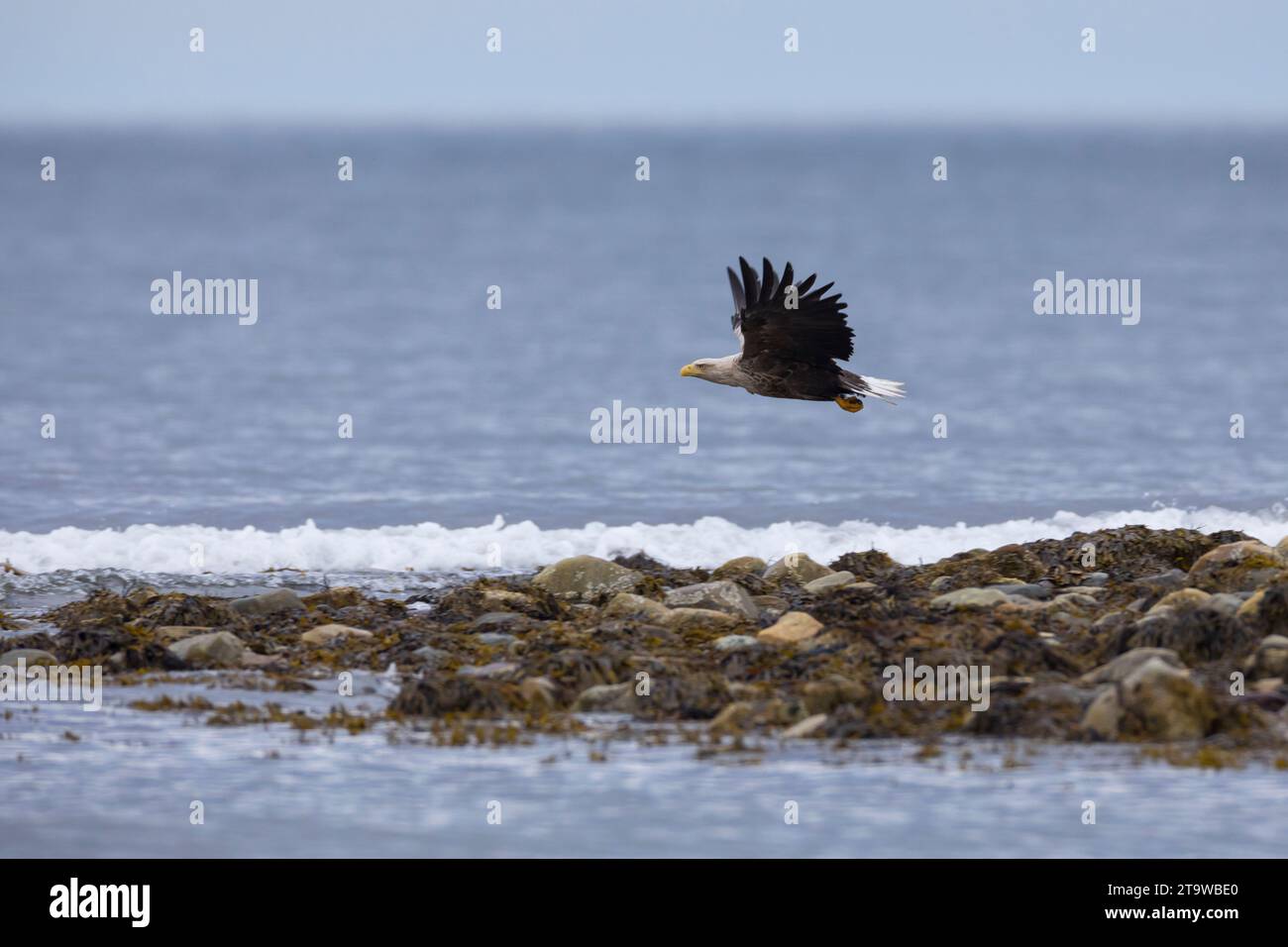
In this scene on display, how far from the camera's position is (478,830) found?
9688 millimetres

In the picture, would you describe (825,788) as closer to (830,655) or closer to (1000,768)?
(1000,768)

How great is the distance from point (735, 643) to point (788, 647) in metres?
0.42

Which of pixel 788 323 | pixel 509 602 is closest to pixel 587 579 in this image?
pixel 509 602

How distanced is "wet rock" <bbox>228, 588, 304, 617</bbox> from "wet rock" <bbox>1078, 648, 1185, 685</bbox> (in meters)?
6.57

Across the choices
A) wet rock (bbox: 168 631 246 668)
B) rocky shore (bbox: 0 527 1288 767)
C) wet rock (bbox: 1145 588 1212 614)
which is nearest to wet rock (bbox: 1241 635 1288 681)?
rocky shore (bbox: 0 527 1288 767)

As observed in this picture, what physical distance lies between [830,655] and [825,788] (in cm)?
232

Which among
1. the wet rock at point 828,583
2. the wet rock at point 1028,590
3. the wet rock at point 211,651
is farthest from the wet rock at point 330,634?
the wet rock at point 1028,590

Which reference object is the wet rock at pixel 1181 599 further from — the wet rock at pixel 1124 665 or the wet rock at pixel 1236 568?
the wet rock at pixel 1124 665

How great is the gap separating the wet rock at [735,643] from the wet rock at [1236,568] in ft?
11.5

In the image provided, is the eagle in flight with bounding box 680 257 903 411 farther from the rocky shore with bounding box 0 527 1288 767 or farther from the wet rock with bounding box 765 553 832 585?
the rocky shore with bounding box 0 527 1288 767

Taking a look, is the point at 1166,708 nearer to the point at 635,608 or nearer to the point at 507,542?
the point at 635,608

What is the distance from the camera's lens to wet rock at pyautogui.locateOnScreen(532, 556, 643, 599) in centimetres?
1591

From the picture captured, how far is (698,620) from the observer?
13945mm

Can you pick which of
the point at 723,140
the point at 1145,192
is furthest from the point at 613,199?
the point at 723,140
